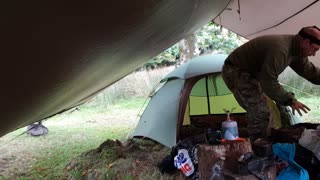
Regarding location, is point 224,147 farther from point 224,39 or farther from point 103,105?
point 224,39

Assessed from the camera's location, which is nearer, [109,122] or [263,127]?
[263,127]

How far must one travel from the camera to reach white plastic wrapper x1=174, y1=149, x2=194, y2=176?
279 cm

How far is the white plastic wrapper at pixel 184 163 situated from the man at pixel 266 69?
1.98ft

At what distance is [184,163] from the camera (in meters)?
2.83

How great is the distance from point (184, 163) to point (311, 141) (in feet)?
3.28

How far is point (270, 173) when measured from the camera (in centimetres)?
201

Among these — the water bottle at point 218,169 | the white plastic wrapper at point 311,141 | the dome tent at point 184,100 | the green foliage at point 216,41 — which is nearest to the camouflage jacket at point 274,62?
the white plastic wrapper at point 311,141

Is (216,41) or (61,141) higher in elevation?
(216,41)

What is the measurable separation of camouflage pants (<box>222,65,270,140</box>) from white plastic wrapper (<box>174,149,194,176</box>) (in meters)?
0.60

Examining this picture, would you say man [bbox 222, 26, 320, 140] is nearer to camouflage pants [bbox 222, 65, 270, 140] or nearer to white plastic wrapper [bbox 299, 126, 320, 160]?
camouflage pants [bbox 222, 65, 270, 140]

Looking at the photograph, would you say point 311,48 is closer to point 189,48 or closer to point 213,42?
point 189,48

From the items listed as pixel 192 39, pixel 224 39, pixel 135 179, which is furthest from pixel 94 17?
pixel 224 39

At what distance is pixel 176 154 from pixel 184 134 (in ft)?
3.42

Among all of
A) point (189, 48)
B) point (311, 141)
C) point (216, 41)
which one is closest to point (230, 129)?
point (311, 141)
